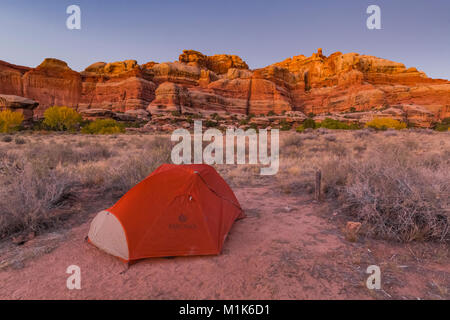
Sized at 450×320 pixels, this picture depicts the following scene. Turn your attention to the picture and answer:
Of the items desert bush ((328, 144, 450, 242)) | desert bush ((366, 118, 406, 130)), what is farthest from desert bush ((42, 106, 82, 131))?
desert bush ((366, 118, 406, 130))

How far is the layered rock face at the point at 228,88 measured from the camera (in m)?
51.9

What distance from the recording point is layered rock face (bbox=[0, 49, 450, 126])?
51.9 metres

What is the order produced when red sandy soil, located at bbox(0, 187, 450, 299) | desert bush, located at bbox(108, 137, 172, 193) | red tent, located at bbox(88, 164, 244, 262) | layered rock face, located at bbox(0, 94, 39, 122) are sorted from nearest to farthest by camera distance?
1. red sandy soil, located at bbox(0, 187, 450, 299)
2. red tent, located at bbox(88, 164, 244, 262)
3. desert bush, located at bbox(108, 137, 172, 193)
4. layered rock face, located at bbox(0, 94, 39, 122)

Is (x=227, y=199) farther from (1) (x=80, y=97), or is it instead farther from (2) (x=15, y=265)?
(1) (x=80, y=97)

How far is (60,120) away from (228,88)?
39934 millimetres

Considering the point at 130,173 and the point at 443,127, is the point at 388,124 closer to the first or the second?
the point at 443,127

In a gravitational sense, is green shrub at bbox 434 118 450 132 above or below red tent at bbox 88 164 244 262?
above

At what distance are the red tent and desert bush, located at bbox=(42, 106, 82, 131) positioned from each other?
39276mm

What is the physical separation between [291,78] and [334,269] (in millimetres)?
78315

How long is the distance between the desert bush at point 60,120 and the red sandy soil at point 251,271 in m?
39.4

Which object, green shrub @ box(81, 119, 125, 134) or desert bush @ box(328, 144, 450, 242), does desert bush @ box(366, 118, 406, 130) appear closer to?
desert bush @ box(328, 144, 450, 242)

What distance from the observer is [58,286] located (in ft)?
7.70

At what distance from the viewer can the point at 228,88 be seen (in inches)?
2381

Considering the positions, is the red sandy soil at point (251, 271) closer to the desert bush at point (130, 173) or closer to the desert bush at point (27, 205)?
the desert bush at point (27, 205)
